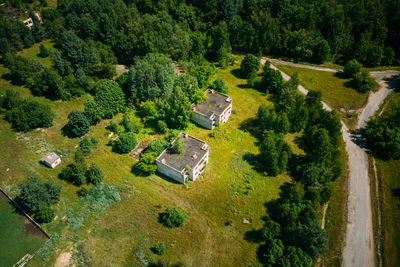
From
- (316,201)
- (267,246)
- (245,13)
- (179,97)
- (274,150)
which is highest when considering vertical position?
(245,13)

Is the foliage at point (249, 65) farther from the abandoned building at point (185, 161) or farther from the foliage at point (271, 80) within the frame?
the abandoned building at point (185, 161)

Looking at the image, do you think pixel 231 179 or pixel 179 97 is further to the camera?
pixel 179 97

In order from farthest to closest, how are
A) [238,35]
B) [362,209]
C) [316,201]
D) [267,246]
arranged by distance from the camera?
[238,35] → [362,209] → [316,201] → [267,246]

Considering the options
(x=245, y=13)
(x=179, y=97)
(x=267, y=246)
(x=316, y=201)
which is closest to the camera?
(x=267, y=246)

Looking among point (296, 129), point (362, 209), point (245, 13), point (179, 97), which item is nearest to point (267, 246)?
point (362, 209)

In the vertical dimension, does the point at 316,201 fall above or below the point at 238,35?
below

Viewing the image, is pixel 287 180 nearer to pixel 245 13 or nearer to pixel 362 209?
pixel 362 209
